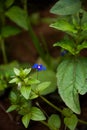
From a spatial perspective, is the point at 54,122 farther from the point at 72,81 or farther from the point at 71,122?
the point at 72,81

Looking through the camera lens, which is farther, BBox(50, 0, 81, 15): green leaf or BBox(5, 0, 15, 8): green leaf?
BBox(5, 0, 15, 8): green leaf

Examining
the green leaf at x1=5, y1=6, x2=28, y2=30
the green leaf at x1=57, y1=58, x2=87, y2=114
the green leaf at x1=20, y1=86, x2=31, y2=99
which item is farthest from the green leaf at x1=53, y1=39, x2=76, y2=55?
the green leaf at x1=5, y1=6, x2=28, y2=30

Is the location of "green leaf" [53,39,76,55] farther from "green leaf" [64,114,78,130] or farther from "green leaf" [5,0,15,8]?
"green leaf" [5,0,15,8]

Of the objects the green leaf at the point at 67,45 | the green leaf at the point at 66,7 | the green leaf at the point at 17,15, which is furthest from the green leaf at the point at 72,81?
the green leaf at the point at 17,15

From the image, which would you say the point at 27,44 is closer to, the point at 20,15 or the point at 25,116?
the point at 20,15

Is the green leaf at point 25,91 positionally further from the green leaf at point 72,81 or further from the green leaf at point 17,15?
the green leaf at point 17,15
